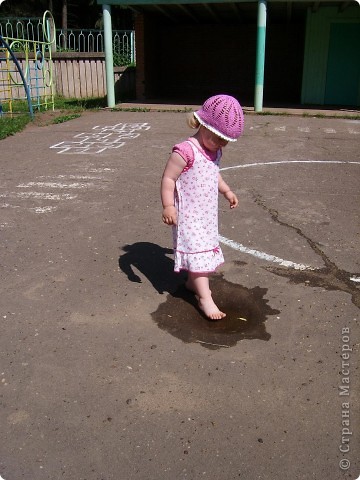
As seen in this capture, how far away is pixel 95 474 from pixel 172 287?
1.66m

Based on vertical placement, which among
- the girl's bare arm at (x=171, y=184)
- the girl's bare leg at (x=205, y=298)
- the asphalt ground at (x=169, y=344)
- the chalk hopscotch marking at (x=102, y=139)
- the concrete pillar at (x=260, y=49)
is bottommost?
the asphalt ground at (x=169, y=344)

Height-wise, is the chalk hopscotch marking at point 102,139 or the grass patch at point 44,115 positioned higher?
the grass patch at point 44,115

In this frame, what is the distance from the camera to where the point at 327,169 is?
6855 millimetres

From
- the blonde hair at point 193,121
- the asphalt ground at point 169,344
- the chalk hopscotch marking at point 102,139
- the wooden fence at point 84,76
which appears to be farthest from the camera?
the wooden fence at point 84,76

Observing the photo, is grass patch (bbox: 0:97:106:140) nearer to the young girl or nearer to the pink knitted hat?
the young girl

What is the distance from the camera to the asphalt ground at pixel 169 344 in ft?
6.56

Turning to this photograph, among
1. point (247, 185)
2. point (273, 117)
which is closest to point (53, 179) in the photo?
point (247, 185)

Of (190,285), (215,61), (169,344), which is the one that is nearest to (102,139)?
(190,285)

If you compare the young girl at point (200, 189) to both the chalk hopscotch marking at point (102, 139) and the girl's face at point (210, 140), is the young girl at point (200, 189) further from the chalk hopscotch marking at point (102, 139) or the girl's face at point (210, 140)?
the chalk hopscotch marking at point (102, 139)

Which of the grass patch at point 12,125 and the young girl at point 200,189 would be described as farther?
the grass patch at point 12,125

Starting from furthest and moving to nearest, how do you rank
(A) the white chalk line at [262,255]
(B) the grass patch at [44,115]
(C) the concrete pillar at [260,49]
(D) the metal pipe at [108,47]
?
(D) the metal pipe at [108,47] < (C) the concrete pillar at [260,49] < (B) the grass patch at [44,115] < (A) the white chalk line at [262,255]

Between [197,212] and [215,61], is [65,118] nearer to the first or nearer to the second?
[215,61]

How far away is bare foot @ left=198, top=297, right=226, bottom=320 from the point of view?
295cm

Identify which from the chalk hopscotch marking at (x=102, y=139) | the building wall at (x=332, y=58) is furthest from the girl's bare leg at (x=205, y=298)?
the building wall at (x=332, y=58)
